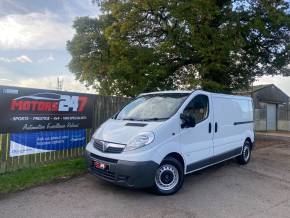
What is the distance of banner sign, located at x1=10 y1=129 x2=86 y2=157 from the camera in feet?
23.1

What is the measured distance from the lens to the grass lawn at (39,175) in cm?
595

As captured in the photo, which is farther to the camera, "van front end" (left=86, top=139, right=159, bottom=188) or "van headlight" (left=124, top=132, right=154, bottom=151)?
"van headlight" (left=124, top=132, right=154, bottom=151)

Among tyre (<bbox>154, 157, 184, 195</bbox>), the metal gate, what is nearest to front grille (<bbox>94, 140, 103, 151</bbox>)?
tyre (<bbox>154, 157, 184, 195</bbox>)

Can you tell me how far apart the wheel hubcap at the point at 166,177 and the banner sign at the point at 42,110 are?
367 cm

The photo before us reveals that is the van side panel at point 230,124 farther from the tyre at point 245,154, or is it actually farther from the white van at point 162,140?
the tyre at point 245,154

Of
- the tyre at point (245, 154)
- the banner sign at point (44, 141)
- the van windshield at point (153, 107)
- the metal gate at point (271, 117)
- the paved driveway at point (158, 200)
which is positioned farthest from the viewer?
the metal gate at point (271, 117)

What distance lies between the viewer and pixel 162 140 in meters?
5.48

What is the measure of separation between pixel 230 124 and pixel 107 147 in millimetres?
3888

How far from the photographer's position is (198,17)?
13.3 meters

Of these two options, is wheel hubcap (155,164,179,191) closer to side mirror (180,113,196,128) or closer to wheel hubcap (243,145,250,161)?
side mirror (180,113,196,128)

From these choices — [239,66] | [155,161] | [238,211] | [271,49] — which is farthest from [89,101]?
[271,49]

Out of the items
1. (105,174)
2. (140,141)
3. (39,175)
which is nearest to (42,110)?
(39,175)

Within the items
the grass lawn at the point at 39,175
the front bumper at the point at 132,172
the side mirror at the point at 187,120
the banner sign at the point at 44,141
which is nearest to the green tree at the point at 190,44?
the banner sign at the point at 44,141

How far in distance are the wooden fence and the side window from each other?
3688mm
